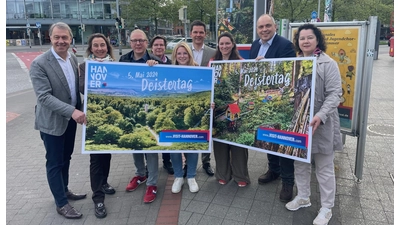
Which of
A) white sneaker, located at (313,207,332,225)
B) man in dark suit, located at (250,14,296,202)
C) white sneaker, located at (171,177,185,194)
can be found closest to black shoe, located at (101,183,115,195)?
white sneaker, located at (171,177,185,194)

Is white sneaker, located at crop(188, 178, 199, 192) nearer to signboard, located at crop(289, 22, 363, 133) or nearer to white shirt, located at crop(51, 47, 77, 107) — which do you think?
white shirt, located at crop(51, 47, 77, 107)

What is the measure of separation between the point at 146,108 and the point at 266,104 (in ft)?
4.44

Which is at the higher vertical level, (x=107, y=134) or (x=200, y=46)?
(x=200, y=46)

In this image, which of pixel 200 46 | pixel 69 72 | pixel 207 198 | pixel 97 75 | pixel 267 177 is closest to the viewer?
pixel 97 75

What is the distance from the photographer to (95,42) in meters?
3.59

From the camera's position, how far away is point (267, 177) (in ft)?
13.6

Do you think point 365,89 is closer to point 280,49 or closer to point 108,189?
point 280,49

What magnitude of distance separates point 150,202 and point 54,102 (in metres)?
1.61

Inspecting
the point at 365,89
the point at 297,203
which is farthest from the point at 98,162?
the point at 365,89

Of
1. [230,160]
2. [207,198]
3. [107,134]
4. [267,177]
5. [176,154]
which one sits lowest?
[207,198]

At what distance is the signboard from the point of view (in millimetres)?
4051

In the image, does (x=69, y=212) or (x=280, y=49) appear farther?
(x=280, y=49)

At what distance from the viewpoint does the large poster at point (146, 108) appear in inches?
131

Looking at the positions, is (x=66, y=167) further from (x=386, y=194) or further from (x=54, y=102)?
(x=386, y=194)
